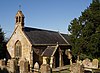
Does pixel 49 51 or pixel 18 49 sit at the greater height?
pixel 18 49

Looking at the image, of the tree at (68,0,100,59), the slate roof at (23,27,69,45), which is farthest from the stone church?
the tree at (68,0,100,59)

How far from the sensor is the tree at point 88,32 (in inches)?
1332

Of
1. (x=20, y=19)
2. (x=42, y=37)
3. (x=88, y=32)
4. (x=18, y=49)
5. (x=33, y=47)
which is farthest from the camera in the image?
(x=42, y=37)

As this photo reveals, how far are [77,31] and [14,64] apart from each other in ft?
61.3

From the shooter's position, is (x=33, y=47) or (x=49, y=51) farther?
(x=49, y=51)

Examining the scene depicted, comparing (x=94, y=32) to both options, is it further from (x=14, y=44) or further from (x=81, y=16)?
(x=14, y=44)

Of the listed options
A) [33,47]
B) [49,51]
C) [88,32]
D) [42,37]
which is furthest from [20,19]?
[88,32]

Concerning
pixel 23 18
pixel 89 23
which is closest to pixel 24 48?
pixel 23 18

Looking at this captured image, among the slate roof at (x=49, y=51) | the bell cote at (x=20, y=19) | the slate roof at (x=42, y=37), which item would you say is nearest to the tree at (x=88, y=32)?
the slate roof at (x=49, y=51)

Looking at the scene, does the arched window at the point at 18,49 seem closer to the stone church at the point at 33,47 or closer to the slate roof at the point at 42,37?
the stone church at the point at 33,47

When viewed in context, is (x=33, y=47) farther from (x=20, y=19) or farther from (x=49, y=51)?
(x=20, y=19)

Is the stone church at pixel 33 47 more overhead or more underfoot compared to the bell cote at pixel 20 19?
more underfoot

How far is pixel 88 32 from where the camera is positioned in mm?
34906

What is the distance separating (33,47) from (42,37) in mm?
5062
